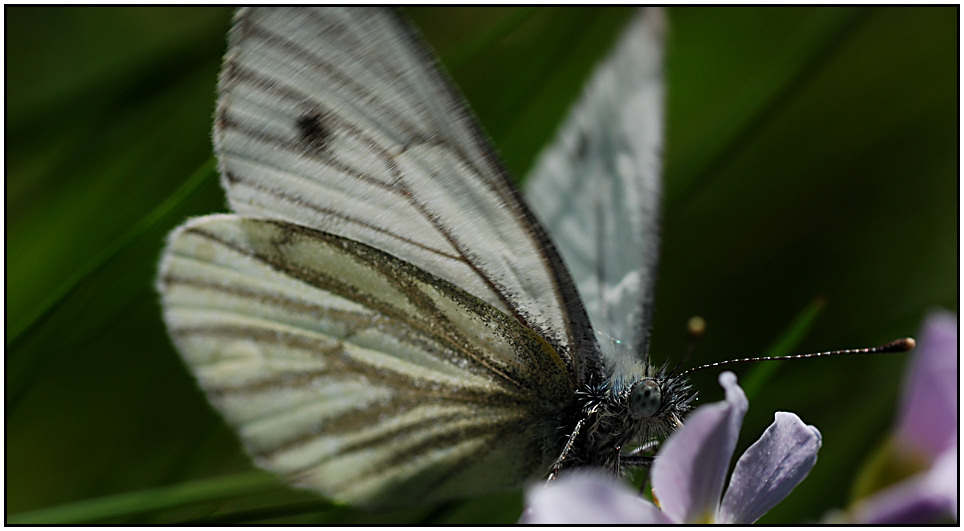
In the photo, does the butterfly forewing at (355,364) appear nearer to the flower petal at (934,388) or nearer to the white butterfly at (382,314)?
the white butterfly at (382,314)

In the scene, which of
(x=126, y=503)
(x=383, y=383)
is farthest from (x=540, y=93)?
(x=126, y=503)

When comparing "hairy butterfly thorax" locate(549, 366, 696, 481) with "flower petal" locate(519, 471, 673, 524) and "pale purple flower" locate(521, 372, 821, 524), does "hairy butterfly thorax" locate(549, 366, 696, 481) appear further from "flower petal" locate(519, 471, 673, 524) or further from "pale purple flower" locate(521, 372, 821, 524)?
"flower petal" locate(519, 471, 673, 524)

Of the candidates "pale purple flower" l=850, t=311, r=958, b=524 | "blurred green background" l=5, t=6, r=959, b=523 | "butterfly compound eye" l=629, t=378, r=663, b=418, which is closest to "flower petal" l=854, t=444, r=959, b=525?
"pale purple flower" l=850, t=311, r=958, b=524

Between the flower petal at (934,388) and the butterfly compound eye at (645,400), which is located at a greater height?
the flower petal at (934,388)

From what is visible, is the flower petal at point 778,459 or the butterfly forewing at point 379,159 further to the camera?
the butterfly forewing at point 379,159

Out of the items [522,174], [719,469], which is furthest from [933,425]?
[522,174]

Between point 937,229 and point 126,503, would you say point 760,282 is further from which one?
point 126,503

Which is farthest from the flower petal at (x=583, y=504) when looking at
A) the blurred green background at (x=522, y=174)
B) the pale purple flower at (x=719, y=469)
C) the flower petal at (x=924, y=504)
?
the blurred green background at (x=522, y=174)

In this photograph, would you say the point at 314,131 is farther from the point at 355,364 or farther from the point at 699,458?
the point at 699,458
